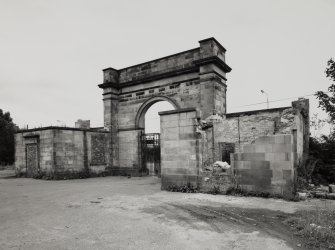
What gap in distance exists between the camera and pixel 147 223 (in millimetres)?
4523

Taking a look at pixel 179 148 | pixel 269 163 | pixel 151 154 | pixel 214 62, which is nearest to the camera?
pixel 269 163

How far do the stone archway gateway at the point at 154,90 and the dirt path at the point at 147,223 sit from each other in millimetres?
5134

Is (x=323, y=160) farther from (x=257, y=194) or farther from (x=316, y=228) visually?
(x=316, y=228)

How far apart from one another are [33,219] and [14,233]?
0.90 m

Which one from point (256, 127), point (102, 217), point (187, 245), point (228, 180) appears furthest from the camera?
point (256, 127)

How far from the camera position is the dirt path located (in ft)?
11.7

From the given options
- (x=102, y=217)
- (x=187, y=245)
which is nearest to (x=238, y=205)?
(x=187, y=245)

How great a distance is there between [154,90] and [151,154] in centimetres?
375

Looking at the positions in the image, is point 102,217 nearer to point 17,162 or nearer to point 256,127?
point 256,127

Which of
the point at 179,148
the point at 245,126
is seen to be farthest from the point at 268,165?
the point at 245,126

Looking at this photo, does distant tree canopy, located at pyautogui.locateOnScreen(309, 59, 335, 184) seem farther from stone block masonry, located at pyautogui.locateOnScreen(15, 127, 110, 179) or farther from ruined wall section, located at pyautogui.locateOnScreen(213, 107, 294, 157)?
stone block masonry, located at pyautogui.locateOnScreen(15, 127, 110, 179)

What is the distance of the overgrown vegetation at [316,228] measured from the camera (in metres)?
3.37

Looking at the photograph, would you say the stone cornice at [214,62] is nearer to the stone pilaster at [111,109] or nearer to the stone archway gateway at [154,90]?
the stone archway gateway at [154,90]

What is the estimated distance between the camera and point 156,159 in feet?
46.0
